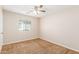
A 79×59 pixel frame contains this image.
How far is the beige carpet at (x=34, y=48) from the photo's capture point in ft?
3.07

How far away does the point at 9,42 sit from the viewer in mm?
972

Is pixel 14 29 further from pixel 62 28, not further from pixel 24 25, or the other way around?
pixel 62 28

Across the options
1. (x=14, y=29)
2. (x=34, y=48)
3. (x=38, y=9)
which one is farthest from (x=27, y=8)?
(x=34, y=48)

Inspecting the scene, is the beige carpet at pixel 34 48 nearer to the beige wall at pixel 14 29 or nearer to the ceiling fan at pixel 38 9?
the beige wall at pixel 14 29

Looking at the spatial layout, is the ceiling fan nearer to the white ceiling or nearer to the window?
the white ceiling

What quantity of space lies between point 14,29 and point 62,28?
2.39 feet

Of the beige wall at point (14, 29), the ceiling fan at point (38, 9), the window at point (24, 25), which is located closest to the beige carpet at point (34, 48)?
the beige wall at point (14, 29)

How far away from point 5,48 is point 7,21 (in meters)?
0.37

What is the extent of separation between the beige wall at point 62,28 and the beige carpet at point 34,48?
0.09m

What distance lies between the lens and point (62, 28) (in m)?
1.06

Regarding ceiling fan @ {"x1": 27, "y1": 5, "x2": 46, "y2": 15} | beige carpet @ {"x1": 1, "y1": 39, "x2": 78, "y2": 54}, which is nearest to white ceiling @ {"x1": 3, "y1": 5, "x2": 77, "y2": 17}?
ceiling fan @ {"x1": 27, "y1": 5, "x2": 46, "y2": 15}

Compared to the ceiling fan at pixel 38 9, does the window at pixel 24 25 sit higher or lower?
lower
